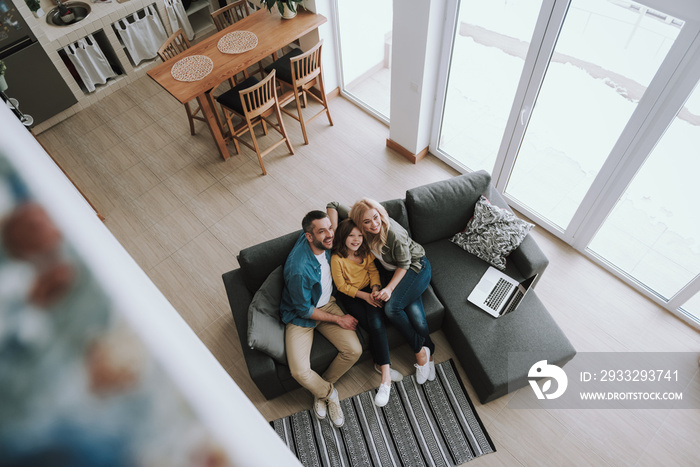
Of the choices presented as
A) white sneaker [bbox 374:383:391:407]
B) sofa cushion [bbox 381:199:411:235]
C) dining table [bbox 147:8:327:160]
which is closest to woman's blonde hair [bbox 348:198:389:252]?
sofa cushion [bbox 381:199:411:235]

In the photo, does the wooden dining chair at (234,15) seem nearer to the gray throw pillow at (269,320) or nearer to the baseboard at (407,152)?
the baseboard at (407,152)

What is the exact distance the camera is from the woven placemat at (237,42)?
4.32 m

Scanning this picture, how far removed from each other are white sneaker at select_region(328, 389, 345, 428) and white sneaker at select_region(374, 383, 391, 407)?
0.81 ft

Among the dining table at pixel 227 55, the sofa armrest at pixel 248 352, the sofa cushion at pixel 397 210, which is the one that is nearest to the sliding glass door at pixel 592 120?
the sofa cushion at pixel 397 210

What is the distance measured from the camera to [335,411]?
3078mm

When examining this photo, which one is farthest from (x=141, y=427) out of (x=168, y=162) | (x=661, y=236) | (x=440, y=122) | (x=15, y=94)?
(x=15, y=94)

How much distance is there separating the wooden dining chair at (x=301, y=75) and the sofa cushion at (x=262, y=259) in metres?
1.69

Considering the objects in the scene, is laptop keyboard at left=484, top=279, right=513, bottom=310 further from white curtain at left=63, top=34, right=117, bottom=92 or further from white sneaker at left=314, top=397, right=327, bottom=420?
white curtain at left=63, top=34, right=117, bottom=92

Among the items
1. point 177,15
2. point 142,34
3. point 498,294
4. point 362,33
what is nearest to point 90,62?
point 142,34

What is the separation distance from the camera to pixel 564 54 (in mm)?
3082

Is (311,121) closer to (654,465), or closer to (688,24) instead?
(688,24)

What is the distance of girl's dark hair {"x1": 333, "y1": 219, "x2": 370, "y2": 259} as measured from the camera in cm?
301

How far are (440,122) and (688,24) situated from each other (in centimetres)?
203

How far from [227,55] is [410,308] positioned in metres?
2.85
